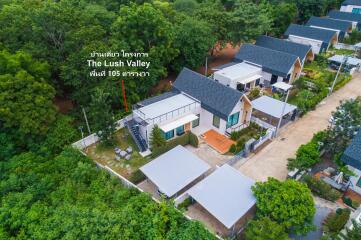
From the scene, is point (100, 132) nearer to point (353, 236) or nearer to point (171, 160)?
point (171, 160)

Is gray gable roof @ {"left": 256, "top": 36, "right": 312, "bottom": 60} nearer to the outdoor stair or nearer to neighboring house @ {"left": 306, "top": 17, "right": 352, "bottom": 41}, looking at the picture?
neighboring house @ {"left": 306, "top": 17, "right": 352, "bottom": 41}

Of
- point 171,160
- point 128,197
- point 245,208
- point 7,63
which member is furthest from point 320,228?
point 7,63

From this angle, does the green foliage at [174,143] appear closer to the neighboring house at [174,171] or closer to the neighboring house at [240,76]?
the neighboring house at [174,171]

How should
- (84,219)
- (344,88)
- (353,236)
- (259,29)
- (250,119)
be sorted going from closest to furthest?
(353,236) → (84,219) → (250,119) → (344,88) → (259,29)

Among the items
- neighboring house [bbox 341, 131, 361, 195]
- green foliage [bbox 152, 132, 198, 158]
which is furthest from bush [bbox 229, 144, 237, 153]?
neighboring house [bbox 341, 131, 361, 195]

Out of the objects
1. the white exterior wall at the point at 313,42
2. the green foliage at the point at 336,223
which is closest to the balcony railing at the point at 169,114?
A: the green foliage at the point at 336,223

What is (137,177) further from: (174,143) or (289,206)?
(289,206)
